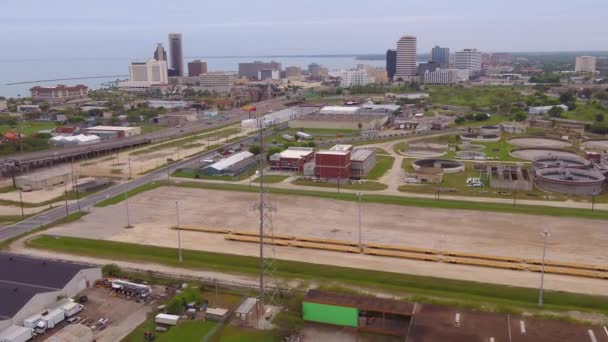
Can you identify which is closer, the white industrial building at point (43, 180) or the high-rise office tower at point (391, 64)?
the white industrial building at point (43, 180)

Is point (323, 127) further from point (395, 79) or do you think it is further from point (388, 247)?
point (395, 79)

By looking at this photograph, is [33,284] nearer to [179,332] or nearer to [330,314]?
[179,332]

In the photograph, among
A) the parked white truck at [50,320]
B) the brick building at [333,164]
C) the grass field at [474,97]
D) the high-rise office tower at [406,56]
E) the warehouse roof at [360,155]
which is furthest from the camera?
the high-rise office tower at [406,56]

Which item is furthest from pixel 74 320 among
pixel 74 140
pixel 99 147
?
pixel 74 140

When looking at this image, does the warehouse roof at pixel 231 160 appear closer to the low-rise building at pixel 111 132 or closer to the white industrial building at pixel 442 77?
the low-rise building at pixel 111 132

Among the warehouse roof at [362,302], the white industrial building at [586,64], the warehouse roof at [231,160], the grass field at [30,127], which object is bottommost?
the warehouse roof at [362,302]

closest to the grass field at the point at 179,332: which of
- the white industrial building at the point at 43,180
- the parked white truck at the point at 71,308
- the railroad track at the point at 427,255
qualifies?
the parked white truck at the point at 71,308
